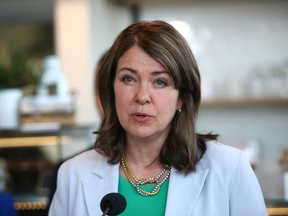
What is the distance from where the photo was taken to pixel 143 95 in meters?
1.61

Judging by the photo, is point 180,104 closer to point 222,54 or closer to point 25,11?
point 222,54

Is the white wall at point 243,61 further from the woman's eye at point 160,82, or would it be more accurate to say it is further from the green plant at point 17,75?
the woman's eye at point 160,82

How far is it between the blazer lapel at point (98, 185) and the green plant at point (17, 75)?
5.57 ft

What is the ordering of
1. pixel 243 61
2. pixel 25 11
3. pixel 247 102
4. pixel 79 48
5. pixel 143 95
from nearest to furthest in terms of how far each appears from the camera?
pixel 143 95 → pixel 79 48 → pixel 247 102 → pixel 243 61 → pixel 25 11

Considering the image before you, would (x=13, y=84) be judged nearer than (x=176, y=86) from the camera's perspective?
No

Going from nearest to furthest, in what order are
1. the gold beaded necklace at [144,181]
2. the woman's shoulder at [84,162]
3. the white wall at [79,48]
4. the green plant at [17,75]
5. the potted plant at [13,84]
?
1. the gold beaded necklace at [144,181]
2. the woman's shoulder at [84,162]
3. the potted plant at [13,84]
4. the green plant at [17,75]
5. the white wall at [79,48]

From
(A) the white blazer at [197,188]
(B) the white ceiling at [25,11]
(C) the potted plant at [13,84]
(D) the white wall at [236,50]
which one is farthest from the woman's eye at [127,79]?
(B) the white ceiling at [25,11]

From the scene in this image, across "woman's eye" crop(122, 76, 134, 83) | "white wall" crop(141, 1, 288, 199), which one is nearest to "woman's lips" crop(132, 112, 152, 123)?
"woman's eye" crop(122, 76, 134, 83)

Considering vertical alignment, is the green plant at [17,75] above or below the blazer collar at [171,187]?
above

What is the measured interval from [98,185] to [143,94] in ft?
1.09

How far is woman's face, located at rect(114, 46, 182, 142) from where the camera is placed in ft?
5.33

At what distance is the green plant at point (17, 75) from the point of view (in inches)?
132

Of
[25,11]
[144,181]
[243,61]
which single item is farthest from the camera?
[25,11]

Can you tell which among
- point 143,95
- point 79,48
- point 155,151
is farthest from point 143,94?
point 79,48
